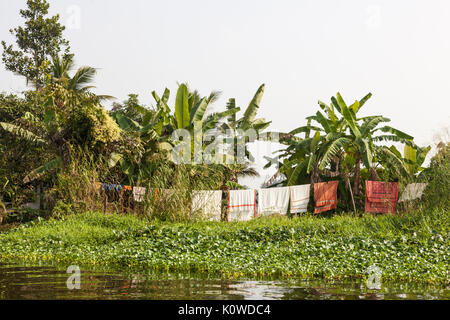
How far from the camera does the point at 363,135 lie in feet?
58.3

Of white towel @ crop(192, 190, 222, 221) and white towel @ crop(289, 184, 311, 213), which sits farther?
white towel @ crop(289, 184, 311, 213)

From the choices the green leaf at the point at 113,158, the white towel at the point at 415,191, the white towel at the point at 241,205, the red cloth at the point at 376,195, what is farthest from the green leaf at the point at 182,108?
the white towel at the point at 415,191

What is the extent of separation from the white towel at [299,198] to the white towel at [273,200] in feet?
0.80

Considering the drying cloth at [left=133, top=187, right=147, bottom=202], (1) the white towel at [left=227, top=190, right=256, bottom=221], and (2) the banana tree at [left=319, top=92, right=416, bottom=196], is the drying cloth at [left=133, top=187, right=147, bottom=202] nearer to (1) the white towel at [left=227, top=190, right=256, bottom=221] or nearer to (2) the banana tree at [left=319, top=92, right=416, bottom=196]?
(1) the white towel at [left=227, top=190, right=256, bottom=221]

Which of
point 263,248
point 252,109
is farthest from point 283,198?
point 263,248

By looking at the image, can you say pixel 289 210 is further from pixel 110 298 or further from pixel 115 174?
pixel 110 298

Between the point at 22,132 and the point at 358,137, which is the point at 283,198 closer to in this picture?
the point at 358,137

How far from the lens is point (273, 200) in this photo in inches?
683

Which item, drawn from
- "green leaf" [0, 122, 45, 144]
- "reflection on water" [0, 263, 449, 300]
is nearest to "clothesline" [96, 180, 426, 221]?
"green leaf" [0, 122, 45, 144]

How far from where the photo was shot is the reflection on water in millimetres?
5637

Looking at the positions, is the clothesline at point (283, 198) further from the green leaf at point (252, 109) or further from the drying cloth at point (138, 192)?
the green leaf at point (252, 109)

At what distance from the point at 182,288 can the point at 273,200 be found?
11.5 m

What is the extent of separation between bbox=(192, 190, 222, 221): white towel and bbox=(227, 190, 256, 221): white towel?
116cm

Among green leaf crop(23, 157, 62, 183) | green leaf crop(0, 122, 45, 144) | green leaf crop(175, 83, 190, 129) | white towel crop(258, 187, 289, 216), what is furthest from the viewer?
green leaf crop(175, 83, 190, 129)
